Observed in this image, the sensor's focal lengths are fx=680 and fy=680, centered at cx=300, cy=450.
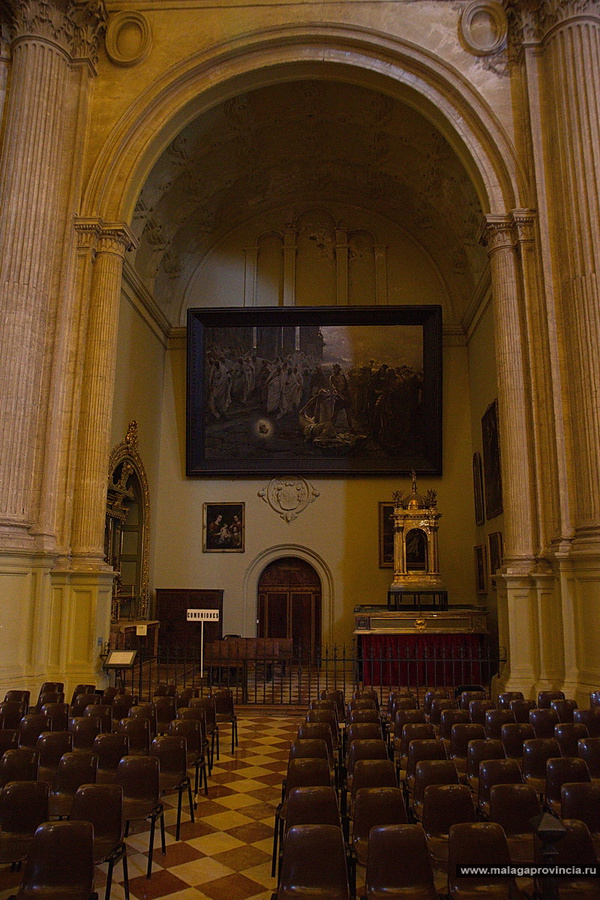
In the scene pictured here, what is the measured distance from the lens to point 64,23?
10523mm

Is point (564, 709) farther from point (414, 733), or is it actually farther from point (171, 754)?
point (171, 754)

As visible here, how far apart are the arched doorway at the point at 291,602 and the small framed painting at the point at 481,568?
11.6 feet

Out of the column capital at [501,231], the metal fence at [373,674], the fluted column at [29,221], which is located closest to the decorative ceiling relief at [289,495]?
the metal fence at [373,674]

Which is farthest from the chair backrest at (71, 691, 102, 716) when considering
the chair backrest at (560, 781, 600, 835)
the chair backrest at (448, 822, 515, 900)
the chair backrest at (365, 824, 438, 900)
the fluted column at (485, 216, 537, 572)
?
the fluted column at (485, 216, 537, 572)

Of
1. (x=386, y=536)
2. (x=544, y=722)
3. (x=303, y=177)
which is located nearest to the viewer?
(x=544, y=722)

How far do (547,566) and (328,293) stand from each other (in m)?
9.81

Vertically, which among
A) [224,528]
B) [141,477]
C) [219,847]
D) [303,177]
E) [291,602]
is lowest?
[219,847]

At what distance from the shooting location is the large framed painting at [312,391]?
15344 millimetres

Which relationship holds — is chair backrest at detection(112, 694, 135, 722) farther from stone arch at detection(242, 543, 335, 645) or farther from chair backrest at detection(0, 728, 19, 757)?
stone arch at detection(242, 543, 335, 645)

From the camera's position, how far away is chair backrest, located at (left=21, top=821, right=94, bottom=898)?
318cm

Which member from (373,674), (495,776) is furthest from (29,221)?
(495,776)

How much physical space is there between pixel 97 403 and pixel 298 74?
22.1 feet

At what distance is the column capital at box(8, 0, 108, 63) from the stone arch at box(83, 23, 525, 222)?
121 cm

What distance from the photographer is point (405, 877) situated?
3.15 meters
